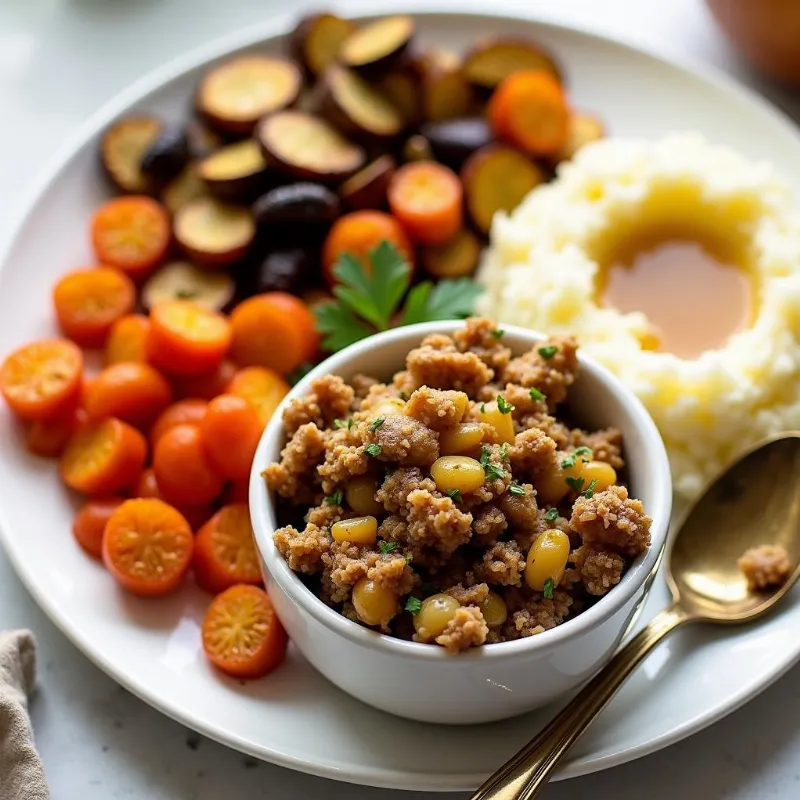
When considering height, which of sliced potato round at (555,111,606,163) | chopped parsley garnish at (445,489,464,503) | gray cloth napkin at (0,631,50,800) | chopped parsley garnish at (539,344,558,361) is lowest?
gray cloth napkin at (0,631,50,800)

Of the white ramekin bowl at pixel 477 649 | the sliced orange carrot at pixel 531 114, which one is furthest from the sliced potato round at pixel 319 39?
the white ramekin bowl at pixel 477 649

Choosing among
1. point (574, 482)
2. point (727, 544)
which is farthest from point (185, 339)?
point (727, 544)

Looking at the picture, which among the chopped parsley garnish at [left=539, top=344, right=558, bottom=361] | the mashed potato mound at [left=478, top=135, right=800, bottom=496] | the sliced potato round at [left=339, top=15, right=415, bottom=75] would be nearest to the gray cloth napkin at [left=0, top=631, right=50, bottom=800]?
the chopped parsley garnish at [left=539, top=344, right=558, bottom=361]

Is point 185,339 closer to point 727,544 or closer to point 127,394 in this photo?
point 127,394

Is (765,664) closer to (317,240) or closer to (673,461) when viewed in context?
(673,461)

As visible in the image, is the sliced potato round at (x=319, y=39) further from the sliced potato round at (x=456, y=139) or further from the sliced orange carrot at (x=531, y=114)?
the sliced orange carrot at (x=531, y=114)

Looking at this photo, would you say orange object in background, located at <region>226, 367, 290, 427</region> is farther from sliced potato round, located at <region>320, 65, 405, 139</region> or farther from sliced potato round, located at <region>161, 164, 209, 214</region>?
sliced potato round, located at <region>320, 65, 405, 139</region>
